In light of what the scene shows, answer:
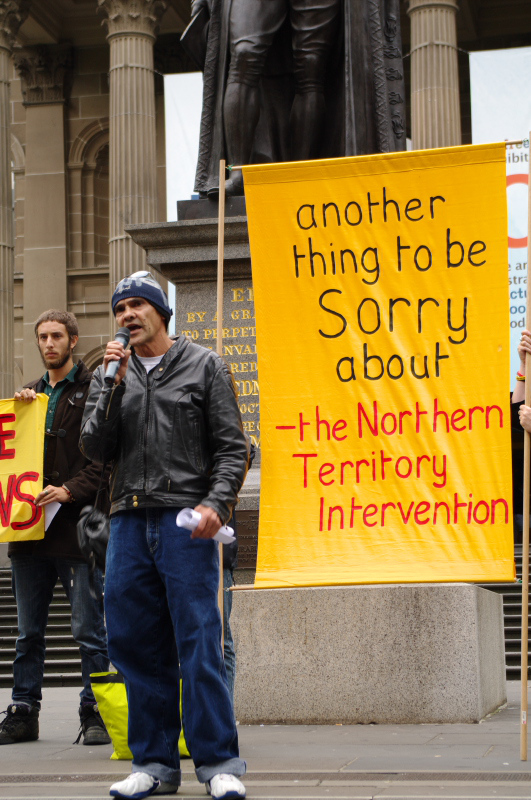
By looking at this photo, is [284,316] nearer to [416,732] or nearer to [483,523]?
[483,523]

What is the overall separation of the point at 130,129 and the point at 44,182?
6701 millimetres

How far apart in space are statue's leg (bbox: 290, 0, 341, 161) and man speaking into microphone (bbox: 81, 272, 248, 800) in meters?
4.30

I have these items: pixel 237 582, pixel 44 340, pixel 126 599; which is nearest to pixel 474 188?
pixel 44 340

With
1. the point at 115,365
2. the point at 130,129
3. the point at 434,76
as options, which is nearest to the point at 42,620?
the point at 115,365

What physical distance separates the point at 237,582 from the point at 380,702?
5.99 feet

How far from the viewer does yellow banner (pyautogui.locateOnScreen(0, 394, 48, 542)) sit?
6.25 metres

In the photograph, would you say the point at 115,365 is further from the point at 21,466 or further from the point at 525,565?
the point at 21,466

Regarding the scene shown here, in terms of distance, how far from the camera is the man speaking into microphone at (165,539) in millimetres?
4445

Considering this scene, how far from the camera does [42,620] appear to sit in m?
6.27

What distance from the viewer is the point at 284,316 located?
6.23 metres

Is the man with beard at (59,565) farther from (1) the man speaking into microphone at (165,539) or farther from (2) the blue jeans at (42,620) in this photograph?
(1) the man speaking into microphone at (165,539)

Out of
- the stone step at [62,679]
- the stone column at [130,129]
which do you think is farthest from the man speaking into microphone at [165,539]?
the stone column at [130,129]

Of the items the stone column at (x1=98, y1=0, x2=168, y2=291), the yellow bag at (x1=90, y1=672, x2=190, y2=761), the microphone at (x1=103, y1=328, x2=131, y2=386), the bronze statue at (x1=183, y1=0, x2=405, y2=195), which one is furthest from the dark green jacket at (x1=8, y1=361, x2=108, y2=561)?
the stone column at (x1=98, y1=0, x2=168, y2=291)

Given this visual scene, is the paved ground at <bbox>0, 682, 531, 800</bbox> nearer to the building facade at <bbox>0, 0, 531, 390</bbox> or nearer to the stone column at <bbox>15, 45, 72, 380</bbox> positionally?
the building facade at <bbox>0, 0, 531, 390</bbox>
